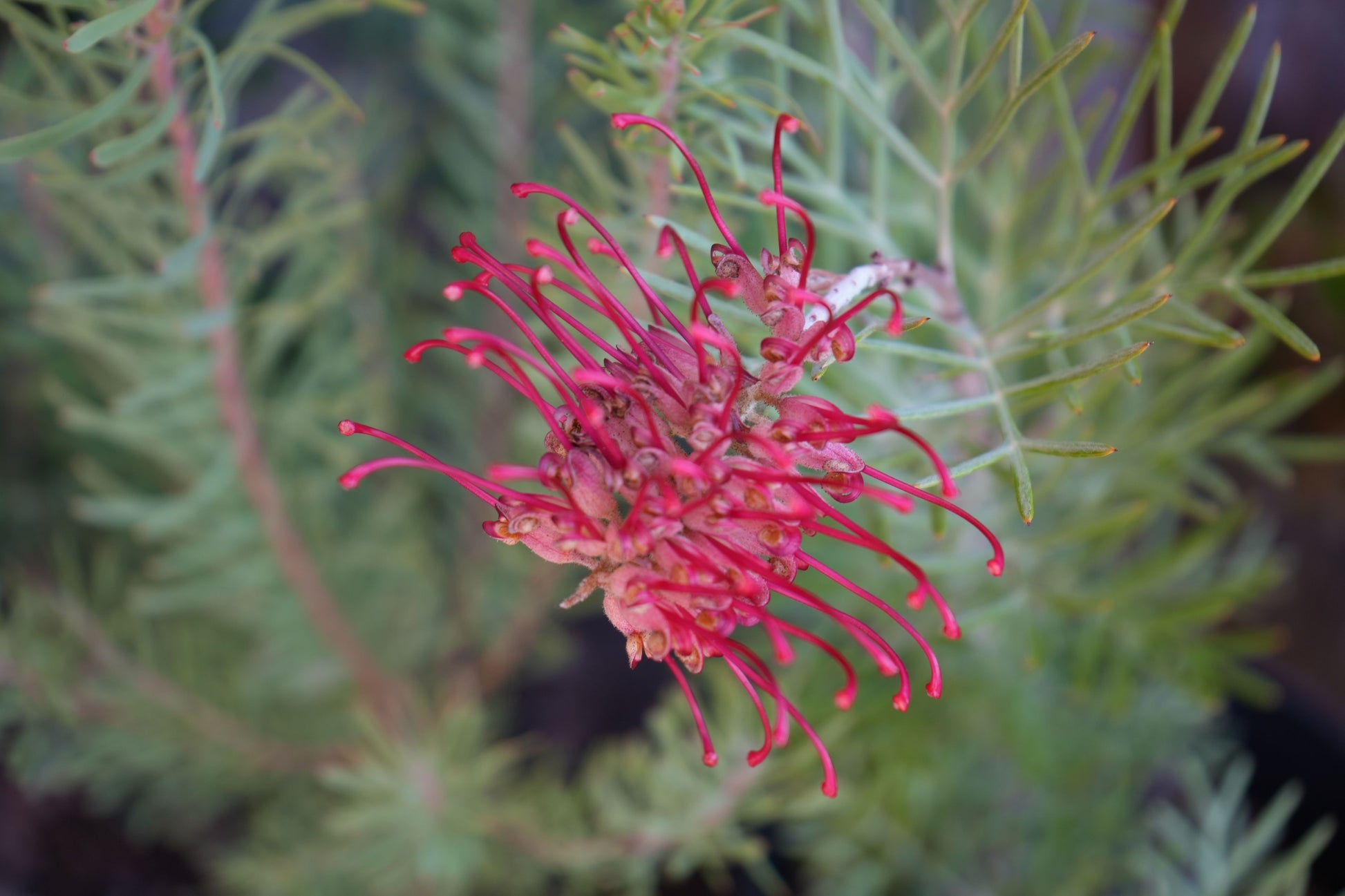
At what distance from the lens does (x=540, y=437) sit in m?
0.41

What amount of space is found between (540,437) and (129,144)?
21 centimetres

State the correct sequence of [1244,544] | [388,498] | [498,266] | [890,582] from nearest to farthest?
[498,266] < [890,582] < [388,498] < [1244,544]

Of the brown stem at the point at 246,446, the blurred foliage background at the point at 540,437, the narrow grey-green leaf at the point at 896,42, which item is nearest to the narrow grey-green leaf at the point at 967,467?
the blurred foliage background at the point at 540,437

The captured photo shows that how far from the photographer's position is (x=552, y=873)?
0.60 meters

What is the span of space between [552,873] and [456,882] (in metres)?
0.10

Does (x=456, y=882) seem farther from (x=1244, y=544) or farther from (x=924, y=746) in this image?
(x=1244, y=544)

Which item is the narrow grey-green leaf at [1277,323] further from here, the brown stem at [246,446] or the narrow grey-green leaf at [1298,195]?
the brown stem at [246,446]

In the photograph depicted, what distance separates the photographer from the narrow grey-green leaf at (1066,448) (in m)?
0.21

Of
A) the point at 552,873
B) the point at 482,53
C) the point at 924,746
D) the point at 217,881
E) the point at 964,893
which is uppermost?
the point at 482,53

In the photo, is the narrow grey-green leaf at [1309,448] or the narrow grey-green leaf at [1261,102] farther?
the narrow grey-green leaf at [1309,448]

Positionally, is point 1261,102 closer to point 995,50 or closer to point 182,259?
point 995,50

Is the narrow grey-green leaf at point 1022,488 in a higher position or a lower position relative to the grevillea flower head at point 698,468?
higher

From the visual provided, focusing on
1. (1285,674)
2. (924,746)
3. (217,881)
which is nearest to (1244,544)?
(1285,674)

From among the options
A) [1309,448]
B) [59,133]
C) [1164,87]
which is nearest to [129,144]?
[59,133]
